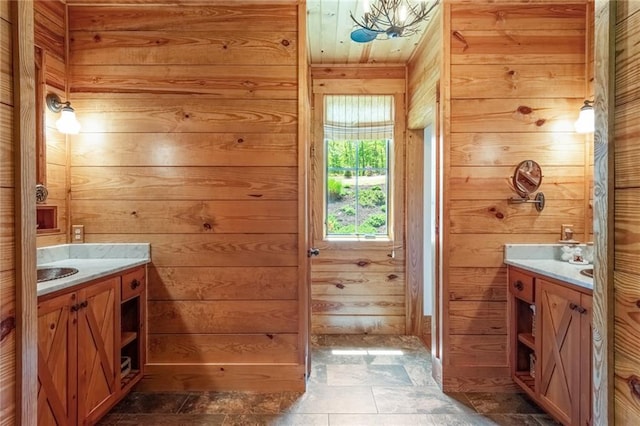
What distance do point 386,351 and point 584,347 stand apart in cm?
165

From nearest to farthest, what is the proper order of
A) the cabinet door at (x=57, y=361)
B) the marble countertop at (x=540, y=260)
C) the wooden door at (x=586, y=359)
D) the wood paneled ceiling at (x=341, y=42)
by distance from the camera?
the cabinet door at (x=57, y=361), the wooden door at (x=586, y=359), the marble countertop at (x=540, y=260), the wood paneled ceiling at (x=341, y=42)

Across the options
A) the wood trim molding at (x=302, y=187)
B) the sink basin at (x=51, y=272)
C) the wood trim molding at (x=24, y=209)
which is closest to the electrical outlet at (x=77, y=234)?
Result: the sink basin at (x=51, y=272)

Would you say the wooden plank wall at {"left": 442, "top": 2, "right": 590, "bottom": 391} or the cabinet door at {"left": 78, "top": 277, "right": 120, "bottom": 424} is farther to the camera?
the wooden plank wall at {"left": 442, "top": 2, "right": 590, "bottom": 391}

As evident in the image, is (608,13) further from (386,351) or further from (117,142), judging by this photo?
(386,351)

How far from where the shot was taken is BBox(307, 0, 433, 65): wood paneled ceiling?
257cm

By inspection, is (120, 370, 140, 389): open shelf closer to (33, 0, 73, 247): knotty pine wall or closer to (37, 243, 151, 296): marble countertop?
(37, 243, 151, 296): marble countertop

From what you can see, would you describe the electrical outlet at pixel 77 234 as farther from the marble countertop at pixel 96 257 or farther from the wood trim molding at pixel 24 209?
the wood trim molding at pixel 24 209

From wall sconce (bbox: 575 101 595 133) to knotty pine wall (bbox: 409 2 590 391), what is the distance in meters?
0.11

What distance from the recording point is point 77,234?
7.95 feet

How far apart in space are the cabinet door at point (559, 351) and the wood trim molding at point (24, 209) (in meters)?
2.13

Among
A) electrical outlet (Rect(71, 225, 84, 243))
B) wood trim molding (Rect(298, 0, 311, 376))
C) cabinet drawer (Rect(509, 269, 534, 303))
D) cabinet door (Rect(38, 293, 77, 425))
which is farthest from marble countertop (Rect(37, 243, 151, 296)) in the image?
cabinet drawer (Rect(509, 269, 534, 303))

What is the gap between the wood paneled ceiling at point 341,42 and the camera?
8.43 ft

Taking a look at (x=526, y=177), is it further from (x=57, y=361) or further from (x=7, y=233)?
(x=57, y=361)

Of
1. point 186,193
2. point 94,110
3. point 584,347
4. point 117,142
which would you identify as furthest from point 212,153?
point 584,347
